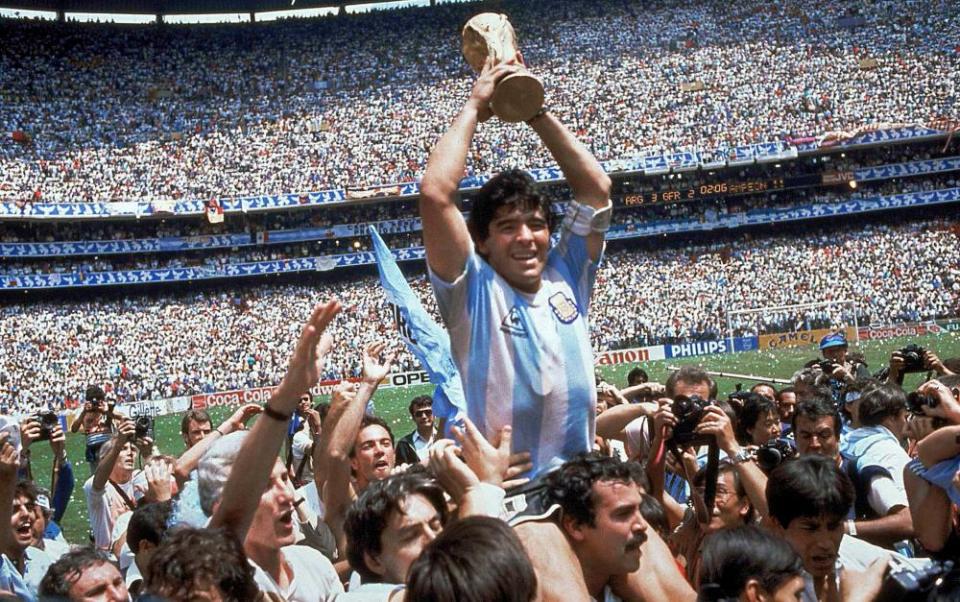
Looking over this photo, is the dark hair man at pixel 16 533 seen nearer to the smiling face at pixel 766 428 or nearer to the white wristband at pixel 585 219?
the white wristband at pixel 585 219

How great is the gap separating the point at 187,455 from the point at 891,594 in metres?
3.99

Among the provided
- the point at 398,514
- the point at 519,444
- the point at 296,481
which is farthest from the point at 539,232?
the point at 296,481

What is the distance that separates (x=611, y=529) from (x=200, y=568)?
1152mm

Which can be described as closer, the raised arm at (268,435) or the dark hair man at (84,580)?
the raised arm at (268,435)

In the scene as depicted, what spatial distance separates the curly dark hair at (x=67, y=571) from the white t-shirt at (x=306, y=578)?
2.46ft

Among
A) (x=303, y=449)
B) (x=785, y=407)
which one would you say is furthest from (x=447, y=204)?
(x=303, y=449)

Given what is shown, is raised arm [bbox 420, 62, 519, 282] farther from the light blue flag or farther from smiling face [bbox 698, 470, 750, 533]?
smiling face [bbox 698, 470, 750, 533]

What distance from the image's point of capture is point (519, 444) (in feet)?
11.6

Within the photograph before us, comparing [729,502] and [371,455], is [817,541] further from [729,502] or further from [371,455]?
[371,455]

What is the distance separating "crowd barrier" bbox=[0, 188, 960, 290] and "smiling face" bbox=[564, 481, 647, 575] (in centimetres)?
4759

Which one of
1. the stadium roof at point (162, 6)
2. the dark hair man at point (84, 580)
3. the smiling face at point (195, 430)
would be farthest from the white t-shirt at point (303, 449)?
the stadium roof at point (162, 6)

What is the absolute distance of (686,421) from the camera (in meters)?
4.46

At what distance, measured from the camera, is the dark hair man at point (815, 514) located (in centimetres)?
385

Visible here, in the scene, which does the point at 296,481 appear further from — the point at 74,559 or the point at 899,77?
the point at 899,77
